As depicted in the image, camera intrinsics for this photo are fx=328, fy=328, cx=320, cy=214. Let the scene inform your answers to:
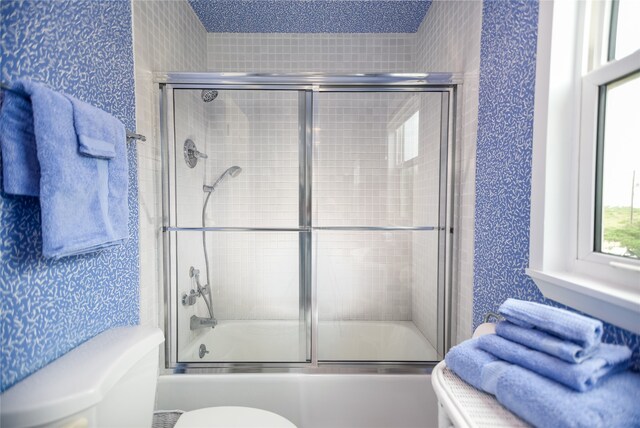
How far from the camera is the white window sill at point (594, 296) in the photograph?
2.41 ft

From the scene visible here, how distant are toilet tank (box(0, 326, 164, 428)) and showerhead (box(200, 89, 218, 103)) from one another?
116 cm

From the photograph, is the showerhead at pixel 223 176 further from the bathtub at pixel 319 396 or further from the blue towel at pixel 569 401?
the blue towel at pixel 569 401

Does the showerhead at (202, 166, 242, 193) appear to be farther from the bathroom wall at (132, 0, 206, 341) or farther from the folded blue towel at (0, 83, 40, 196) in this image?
the folded blue towel at (0, 83, 40, 196)

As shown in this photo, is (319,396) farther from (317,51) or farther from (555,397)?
(317,51)

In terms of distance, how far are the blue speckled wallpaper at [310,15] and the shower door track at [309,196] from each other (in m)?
0.75

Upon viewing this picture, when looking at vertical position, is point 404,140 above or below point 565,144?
above

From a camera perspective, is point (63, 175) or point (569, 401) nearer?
point (569, 401)

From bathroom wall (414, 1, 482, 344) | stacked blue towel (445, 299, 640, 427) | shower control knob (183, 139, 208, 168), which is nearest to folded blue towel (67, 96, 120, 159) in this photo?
shower control knob (183, 139, 208, 168)

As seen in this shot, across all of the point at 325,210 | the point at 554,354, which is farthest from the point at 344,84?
the point at 554,354

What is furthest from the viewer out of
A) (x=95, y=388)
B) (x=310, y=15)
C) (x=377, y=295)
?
(x=310, y=15)

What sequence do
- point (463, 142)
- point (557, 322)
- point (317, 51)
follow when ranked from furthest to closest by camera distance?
point (317, 51), point (463, 142), point (557, 322)

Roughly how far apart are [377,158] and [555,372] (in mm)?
1281

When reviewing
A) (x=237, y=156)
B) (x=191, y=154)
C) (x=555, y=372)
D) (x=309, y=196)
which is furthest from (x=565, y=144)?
(x=191, y=154)

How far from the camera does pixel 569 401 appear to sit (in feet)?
2.03
